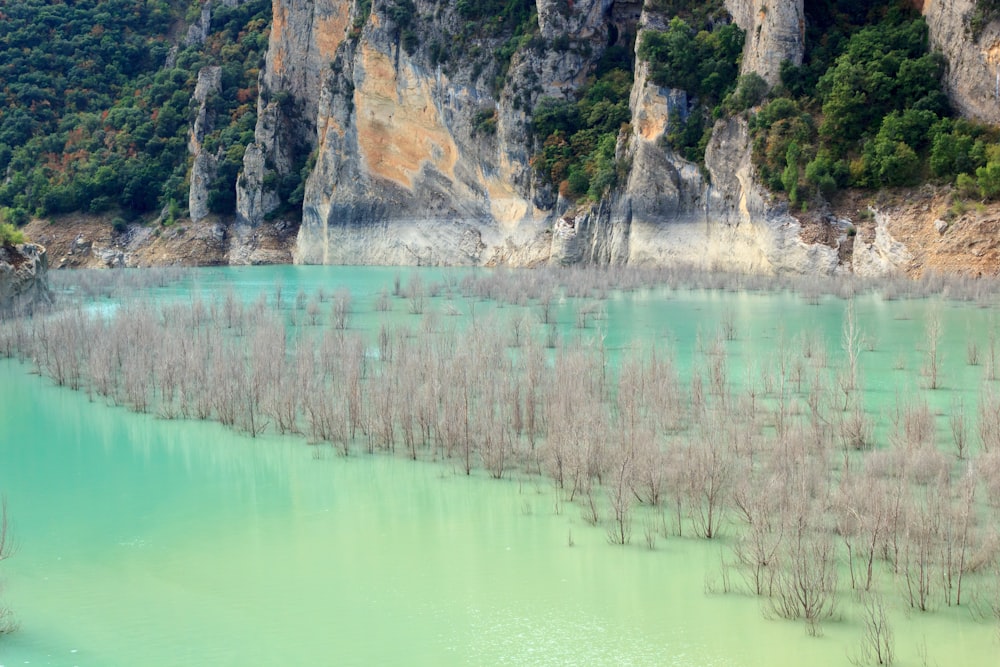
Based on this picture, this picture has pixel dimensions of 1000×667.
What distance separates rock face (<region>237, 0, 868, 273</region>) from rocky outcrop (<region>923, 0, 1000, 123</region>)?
6026 mm

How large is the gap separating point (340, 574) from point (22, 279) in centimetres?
2269

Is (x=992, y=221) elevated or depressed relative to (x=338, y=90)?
depressed

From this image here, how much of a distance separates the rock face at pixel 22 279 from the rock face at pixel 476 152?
24979mm

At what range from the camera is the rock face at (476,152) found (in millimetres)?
40844

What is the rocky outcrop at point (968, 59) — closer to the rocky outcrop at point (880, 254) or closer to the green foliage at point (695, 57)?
the rocky outcrop at point (880, 254)

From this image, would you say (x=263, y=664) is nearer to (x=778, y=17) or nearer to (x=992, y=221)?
(x=992, y=221)

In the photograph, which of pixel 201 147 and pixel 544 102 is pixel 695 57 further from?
pixel 201 147

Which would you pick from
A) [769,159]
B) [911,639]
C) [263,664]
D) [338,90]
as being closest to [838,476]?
[911,639]

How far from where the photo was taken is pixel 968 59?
34.0 metres

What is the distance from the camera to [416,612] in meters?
8.06

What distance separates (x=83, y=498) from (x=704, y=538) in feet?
24.6

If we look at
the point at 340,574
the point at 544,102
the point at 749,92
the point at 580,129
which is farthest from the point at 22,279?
the point at 580,129

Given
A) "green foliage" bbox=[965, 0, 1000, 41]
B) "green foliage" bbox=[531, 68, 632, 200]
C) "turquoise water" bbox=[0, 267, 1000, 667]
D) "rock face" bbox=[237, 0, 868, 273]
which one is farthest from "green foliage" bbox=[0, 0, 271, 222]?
"turquoise water" bbox=[0, 267, 1000, 667]

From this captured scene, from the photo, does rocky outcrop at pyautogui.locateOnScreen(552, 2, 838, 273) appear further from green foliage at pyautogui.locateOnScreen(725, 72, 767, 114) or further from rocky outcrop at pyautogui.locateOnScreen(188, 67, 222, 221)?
rocky outcrop at pyautogui.locateOnScreen(188, 67, 222, 221)
